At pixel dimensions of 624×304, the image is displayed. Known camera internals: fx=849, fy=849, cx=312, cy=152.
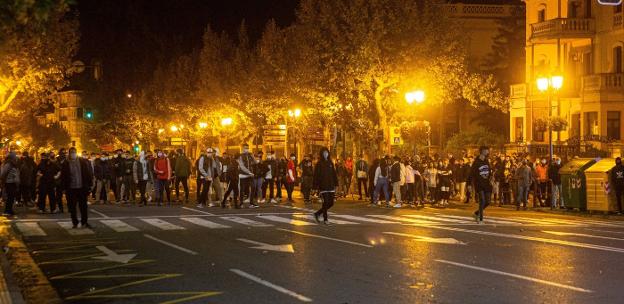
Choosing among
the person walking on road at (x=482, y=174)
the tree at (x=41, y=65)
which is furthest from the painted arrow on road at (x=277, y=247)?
the tree at (x=41, y=65)

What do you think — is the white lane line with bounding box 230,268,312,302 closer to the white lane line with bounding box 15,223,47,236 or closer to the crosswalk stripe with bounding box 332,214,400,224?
the white lane line with bounding box 15,223,47,236

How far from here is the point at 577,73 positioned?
148 ft

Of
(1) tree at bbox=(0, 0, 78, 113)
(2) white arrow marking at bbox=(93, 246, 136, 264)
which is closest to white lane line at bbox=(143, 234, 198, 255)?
(2) white arrow marking at bbox=(93, 246, 136, 264)

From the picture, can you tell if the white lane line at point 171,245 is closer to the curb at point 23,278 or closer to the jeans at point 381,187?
the curb at point 23,278

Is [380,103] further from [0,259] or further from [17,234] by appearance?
[0,259]

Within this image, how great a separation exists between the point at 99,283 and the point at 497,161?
22.2 m

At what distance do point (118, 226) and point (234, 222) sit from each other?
9.12 ft

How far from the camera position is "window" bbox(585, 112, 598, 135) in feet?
139

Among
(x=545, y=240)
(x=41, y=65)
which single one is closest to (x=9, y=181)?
(x=545, y=240)

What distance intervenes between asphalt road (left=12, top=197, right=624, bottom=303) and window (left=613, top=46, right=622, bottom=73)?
23.0 metres

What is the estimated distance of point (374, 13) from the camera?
36281mm

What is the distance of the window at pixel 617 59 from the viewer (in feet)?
137

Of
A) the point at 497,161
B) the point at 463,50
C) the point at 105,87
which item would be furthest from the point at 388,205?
the point at 105,87

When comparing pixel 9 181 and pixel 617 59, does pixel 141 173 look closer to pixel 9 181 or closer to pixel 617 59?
pixel 9 181
